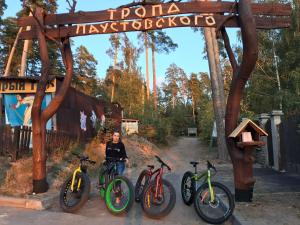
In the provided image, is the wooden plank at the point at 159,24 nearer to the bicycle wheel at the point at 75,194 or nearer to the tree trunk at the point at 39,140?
the tree trunk at the point at 39,140

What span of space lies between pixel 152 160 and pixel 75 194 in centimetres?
1185

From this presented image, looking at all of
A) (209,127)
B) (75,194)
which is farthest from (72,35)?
(209,127)

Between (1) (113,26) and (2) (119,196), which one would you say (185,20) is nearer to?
(1) (113,26)

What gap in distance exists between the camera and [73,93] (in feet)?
62.2

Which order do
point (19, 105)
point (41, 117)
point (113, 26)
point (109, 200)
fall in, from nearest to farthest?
point (109, 200)
point (113, 26)
point (41, 117)
point (19, 105)

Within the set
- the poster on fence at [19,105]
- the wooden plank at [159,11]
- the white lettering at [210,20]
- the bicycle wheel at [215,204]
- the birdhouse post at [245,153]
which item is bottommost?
the bicycle wheel at [215,204]

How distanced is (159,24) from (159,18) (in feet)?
0.49

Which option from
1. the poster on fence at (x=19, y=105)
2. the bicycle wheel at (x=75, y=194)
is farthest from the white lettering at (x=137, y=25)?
the poster on fence at (x=19, y=105)

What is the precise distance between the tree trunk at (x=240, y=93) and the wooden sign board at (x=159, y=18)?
821 mm

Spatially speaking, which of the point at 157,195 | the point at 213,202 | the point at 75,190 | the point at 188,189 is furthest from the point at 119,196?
the point at 213,202

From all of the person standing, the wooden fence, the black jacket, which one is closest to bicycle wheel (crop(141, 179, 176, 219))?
the person standing

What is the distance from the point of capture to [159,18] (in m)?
9.38

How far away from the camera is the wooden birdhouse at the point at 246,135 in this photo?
8242 millimetres

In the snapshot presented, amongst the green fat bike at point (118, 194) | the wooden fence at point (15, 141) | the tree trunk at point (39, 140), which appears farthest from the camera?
the wooden fence at point (15, 141)
